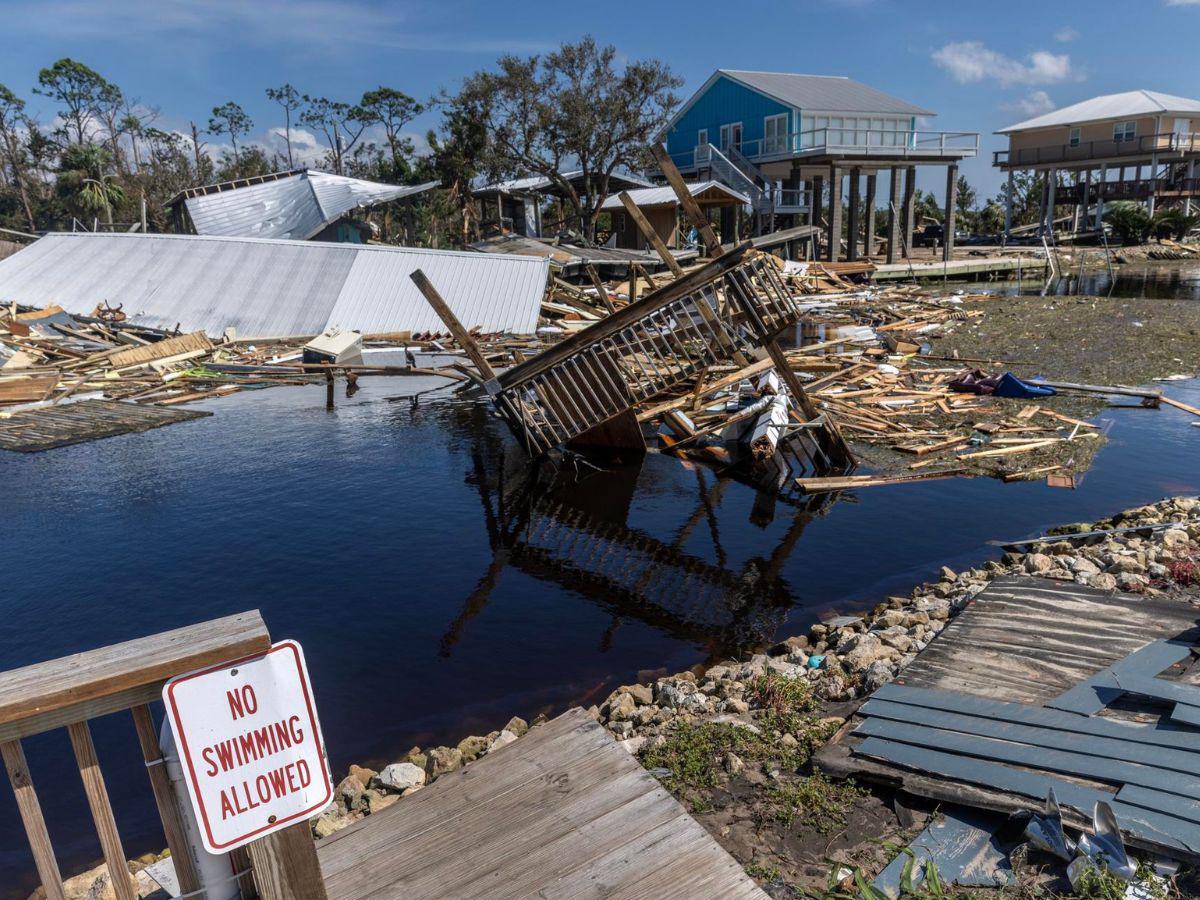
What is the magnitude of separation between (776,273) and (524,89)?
40.6 m

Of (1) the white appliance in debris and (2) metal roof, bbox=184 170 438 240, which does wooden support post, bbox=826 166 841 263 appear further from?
(1) the white appliance in debris

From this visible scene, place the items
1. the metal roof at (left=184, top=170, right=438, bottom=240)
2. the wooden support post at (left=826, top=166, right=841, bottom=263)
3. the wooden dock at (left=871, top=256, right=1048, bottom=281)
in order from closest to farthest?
the metal roof at (left=184, top=170, right=438, bottom=240) < the wooden support post at (left=826, top=166, right=841, bottom=263) < the wooden dock at (left=871, top=256, right=1048, bottom=281)

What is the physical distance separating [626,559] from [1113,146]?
7156 centimetres

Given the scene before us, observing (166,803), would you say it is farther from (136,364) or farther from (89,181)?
(89,181)

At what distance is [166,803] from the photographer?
8.66 feet

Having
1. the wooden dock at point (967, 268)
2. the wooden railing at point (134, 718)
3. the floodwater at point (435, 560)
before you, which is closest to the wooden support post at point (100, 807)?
the wooden railing at point (134, 718)

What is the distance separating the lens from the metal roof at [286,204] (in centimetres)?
4434

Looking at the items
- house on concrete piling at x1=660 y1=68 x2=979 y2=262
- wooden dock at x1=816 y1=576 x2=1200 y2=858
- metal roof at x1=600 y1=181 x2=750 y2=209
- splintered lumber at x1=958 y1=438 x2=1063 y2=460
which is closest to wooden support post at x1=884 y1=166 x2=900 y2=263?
house on concrete piling at x1=660 y1=68 x2=979 y2=262

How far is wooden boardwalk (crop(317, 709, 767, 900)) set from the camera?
4.27 metres

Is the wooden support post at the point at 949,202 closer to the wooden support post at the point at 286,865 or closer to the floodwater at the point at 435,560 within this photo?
the floodwater at the point at 435,560

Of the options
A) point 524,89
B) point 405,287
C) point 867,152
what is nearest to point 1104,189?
point 867,152

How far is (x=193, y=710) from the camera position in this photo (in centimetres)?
250

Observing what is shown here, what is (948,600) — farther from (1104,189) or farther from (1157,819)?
(1104,189)

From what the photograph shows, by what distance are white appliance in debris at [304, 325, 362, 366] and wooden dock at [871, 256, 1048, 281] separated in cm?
3133
